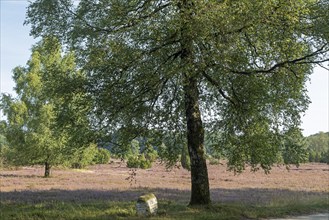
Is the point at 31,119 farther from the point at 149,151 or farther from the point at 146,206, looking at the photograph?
the point at 146,206

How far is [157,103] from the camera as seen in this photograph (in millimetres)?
16172

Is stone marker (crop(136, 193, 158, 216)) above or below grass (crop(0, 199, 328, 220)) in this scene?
above

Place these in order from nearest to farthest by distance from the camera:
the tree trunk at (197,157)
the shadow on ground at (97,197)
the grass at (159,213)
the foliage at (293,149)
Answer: the grass at (159,213) → the tree trunk at (197,157) → the foliage at (293,149) → the shadow on ground at (97,197)

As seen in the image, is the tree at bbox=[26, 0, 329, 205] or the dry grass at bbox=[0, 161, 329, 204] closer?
the tree at bbox=[26, 0, 329, 205]

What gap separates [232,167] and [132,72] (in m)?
5.90

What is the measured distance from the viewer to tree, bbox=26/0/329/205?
40.1 ft

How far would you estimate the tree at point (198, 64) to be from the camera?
12.2 metres

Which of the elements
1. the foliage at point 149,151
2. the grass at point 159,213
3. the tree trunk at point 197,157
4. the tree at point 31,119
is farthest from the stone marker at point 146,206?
the tree at point 31,119

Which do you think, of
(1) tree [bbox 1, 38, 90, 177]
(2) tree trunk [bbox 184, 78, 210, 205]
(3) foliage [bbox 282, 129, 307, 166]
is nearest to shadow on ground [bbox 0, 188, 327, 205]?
(3) foliage [bbox 282, 129, 307, 166]

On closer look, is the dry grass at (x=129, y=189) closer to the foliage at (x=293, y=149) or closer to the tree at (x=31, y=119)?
the tree at (x=31, y=119)

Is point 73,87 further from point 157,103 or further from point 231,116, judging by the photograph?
point 231,116

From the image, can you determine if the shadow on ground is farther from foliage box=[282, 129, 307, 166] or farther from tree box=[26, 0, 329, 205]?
tree box=[26, 0, 329, 205]

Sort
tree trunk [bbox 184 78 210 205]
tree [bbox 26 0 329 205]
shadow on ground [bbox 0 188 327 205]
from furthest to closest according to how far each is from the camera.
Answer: shadow on ground [bbox 0 188 327 205], tree trunk [bbox 184 78 210 205], tree [bbox 26 0 329 205]

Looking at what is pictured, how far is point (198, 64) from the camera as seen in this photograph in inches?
487
